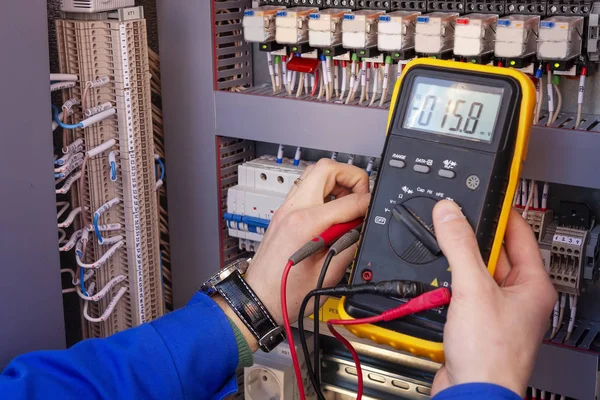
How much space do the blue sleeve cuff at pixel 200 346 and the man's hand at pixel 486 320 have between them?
0.31m

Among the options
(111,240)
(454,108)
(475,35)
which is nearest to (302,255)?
(454,108)

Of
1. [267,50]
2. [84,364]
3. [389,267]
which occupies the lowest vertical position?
[84,364]

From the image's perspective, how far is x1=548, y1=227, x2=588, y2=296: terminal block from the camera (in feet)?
4.16

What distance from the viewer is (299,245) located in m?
1.01

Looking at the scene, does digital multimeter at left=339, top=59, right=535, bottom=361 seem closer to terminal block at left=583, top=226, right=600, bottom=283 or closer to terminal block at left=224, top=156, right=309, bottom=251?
terminal block at left=583, top=226, right=600, bottom=283

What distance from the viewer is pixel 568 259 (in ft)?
4.24

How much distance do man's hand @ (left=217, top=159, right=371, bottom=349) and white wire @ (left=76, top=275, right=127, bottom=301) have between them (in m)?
0.48

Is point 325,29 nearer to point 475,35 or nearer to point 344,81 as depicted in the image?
point 344,81

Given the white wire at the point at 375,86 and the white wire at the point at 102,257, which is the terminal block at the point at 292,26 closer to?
the white wire at the point at 375,86

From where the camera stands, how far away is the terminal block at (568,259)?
4.16 ft

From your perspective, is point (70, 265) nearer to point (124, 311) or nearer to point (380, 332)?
point (124, 311)

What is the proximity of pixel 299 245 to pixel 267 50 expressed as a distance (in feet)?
1.87

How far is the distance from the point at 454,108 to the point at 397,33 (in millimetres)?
363

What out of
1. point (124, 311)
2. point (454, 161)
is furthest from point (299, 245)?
point (124, 311)
